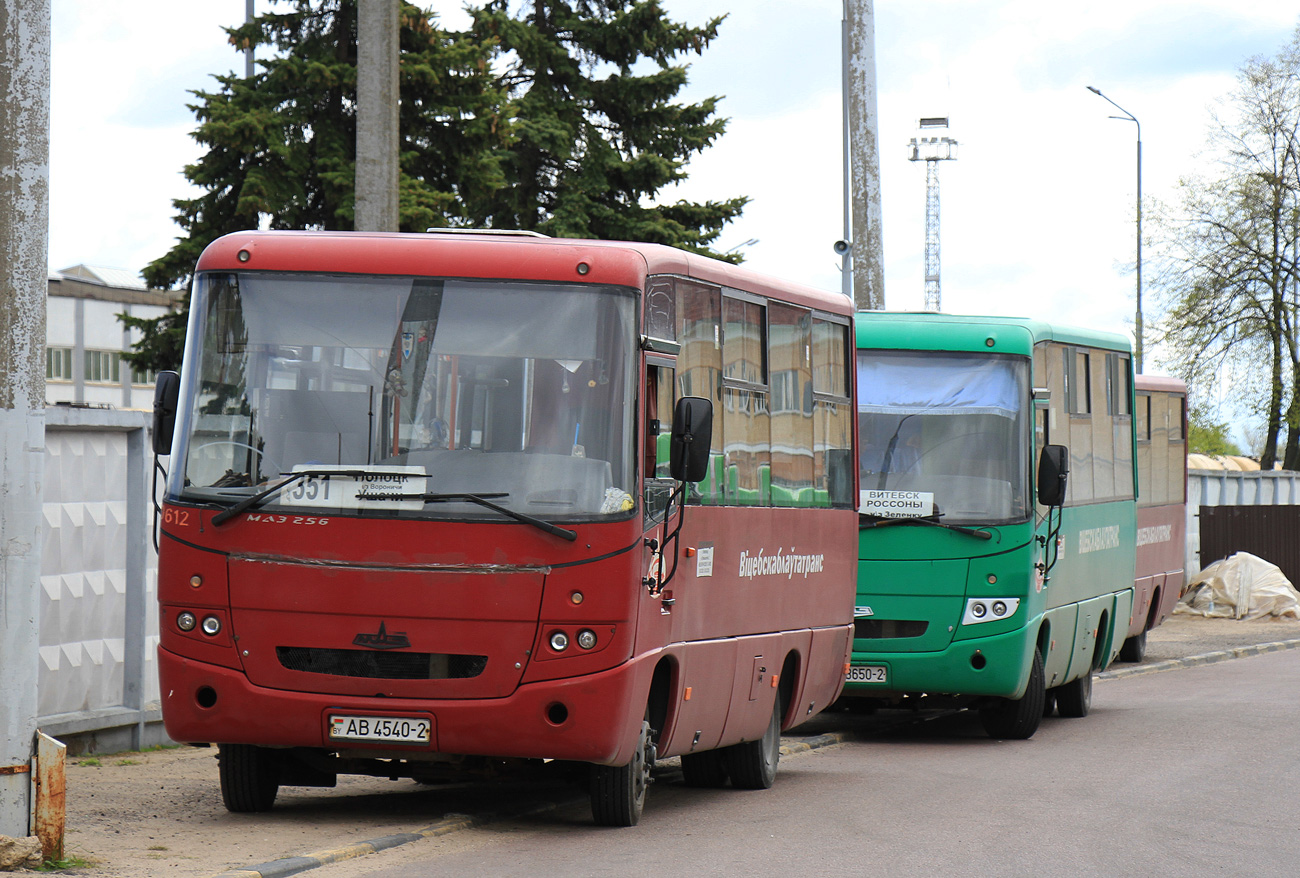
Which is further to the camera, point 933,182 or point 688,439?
point 933,182

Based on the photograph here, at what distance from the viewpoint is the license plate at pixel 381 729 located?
986cm

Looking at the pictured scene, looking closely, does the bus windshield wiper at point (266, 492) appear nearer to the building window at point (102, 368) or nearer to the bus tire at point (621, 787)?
the bus tire at point (621, 787)

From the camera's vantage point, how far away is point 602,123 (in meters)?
39.8

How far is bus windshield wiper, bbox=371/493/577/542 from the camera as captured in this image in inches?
387

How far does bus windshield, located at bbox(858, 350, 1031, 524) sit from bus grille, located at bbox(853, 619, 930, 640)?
0.85m

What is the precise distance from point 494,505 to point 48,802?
249 cm

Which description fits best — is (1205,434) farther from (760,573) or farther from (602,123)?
(760,573)

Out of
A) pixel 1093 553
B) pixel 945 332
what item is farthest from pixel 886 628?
pixel 1093 553

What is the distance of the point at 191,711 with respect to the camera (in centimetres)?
1006

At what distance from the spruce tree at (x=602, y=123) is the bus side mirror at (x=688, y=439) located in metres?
27.4

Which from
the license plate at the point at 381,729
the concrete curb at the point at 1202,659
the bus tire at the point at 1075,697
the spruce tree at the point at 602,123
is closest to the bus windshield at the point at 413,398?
the license plate at the point at 381,729

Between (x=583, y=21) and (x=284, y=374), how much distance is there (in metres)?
30.1

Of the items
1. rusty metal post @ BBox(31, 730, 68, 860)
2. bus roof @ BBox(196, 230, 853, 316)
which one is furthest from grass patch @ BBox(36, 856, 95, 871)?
bus roof @ BBox(196, 230, 853, 316)

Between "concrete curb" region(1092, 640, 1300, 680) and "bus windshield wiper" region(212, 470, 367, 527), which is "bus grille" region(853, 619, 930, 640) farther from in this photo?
"concrete curb" region(1092, 640, 1300, 680)
